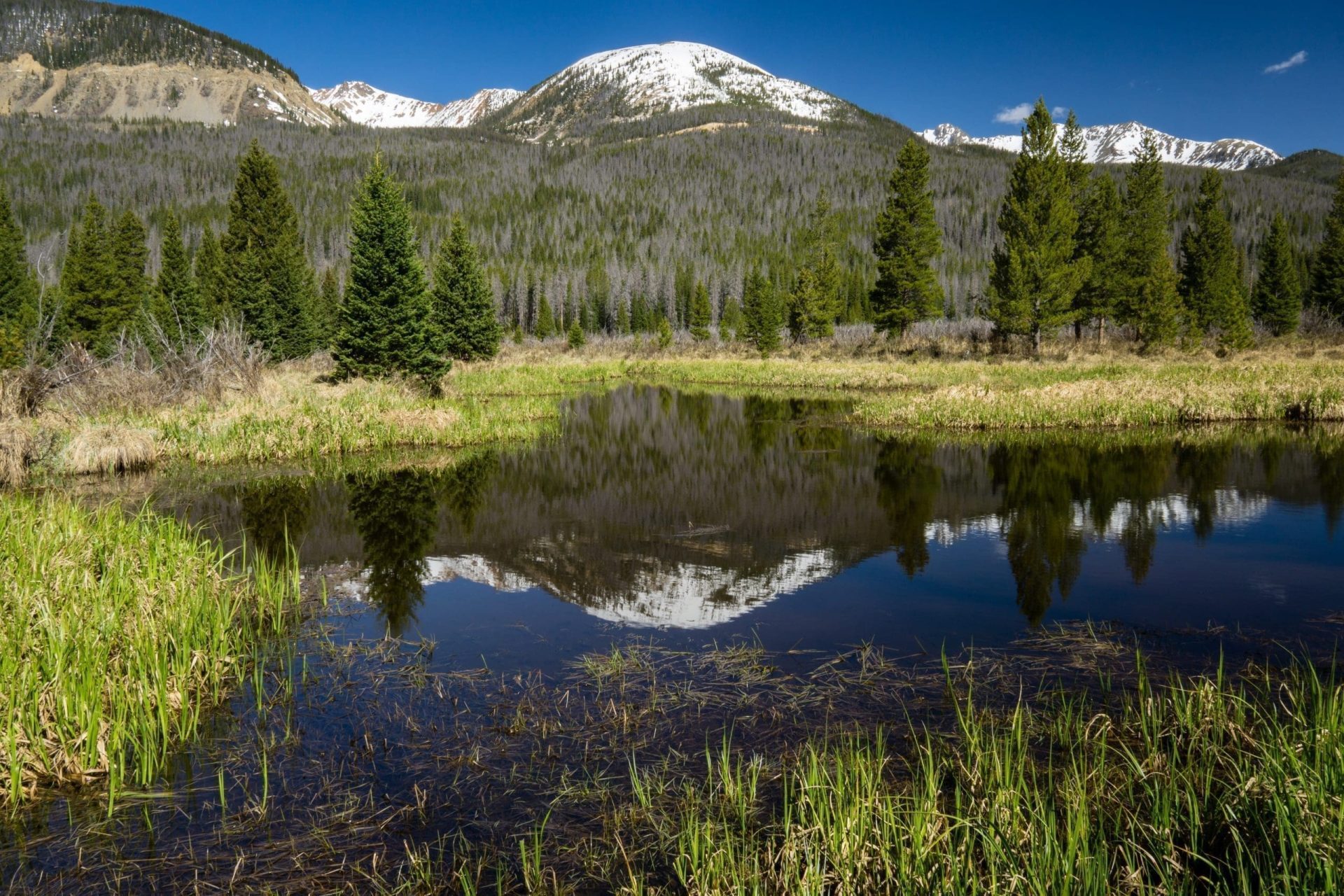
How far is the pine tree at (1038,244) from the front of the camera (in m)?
36.2

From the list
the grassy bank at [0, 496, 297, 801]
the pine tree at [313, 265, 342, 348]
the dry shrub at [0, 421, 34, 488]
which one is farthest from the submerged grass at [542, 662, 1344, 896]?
the pine tree at [313, 265, 342, 348]

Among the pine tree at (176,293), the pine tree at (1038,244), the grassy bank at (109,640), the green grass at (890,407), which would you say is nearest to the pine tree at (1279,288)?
the green grass at (890,407)

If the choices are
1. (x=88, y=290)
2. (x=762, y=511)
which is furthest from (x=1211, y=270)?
(x=88, y=290)

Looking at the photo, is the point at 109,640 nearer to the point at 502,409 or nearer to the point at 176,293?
the point at 502,409

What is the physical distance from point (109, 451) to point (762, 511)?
13139 millimetres

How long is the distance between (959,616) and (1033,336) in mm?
34095

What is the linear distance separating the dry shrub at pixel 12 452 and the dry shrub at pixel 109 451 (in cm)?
91

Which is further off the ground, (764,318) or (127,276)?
(127,276)

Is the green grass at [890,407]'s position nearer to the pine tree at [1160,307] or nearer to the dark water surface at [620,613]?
the dark water surface at [620,613]

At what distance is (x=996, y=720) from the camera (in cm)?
530

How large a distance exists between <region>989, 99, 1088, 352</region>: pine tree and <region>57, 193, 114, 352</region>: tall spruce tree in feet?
146

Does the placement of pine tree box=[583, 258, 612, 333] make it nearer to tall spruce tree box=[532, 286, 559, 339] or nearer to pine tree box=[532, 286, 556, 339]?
tall spruce tree box=[532, 286, 559, 339]

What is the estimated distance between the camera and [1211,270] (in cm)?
4241

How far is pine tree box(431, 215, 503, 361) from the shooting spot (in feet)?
138
